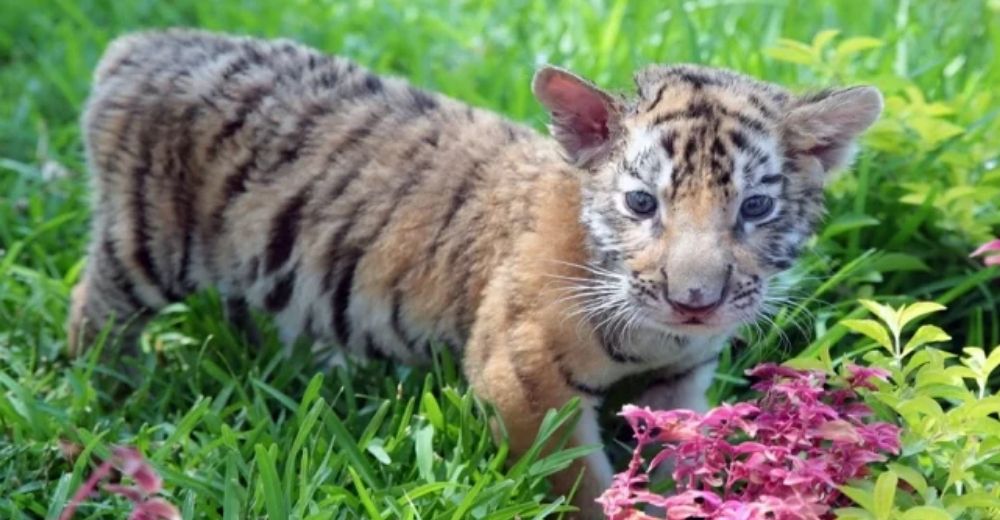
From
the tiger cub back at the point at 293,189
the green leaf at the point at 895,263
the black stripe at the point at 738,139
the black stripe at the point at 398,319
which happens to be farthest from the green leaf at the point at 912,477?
the black stripe at the point at 398,319

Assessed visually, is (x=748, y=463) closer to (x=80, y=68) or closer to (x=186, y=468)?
(x=186, y=468)

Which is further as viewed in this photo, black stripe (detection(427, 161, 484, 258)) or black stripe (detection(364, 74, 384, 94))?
black stripe (detection(364, 74, 384, 94))

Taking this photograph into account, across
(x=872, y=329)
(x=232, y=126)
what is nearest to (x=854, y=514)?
(x=872, y=329)

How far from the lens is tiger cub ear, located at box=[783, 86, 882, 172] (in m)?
3.81

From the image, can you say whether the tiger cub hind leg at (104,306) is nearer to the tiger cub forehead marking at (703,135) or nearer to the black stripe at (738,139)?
the tiger cub forehead marking at (703,135)

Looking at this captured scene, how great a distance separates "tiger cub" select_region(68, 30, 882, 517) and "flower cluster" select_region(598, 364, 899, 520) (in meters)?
0.37

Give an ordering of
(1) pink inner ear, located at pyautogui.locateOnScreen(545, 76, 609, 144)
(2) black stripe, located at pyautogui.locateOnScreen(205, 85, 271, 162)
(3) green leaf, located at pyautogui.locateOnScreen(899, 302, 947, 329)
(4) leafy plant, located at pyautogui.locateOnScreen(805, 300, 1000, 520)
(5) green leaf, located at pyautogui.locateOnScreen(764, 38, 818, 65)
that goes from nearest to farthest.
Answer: (4) leafy plant, located at pyautogui.locateOnScreen(805, 300, 1000, 520) < (3) green leaf, located at pyautogui.locateOnScreen(899, 302, 947, 329) < (1) pink inner ear, located at pyautogui.locateOnScreen(545, 76, 609, 144) < (2) black stripe, located at pyautogui.locateOnScreen(205, 85, 271, 162) < (5) green leaf, located at pyautogui.locateOnScreen(764, 38, 818, 65)

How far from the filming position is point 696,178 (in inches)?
142

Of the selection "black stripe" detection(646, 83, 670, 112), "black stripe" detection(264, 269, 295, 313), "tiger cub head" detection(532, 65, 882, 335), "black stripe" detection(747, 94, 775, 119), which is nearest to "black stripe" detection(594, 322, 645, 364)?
"tiger cub head" detection(532, 65, 882, 335)

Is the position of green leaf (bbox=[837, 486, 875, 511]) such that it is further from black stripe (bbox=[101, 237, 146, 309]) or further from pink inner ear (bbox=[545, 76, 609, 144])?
black stripe (bbox=[101, 237, 146, 309])

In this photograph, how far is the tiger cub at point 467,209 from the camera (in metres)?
3.66

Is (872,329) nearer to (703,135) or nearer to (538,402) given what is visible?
(703,135)

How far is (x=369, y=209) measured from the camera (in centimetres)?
448

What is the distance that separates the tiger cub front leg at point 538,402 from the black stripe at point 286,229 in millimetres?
920
